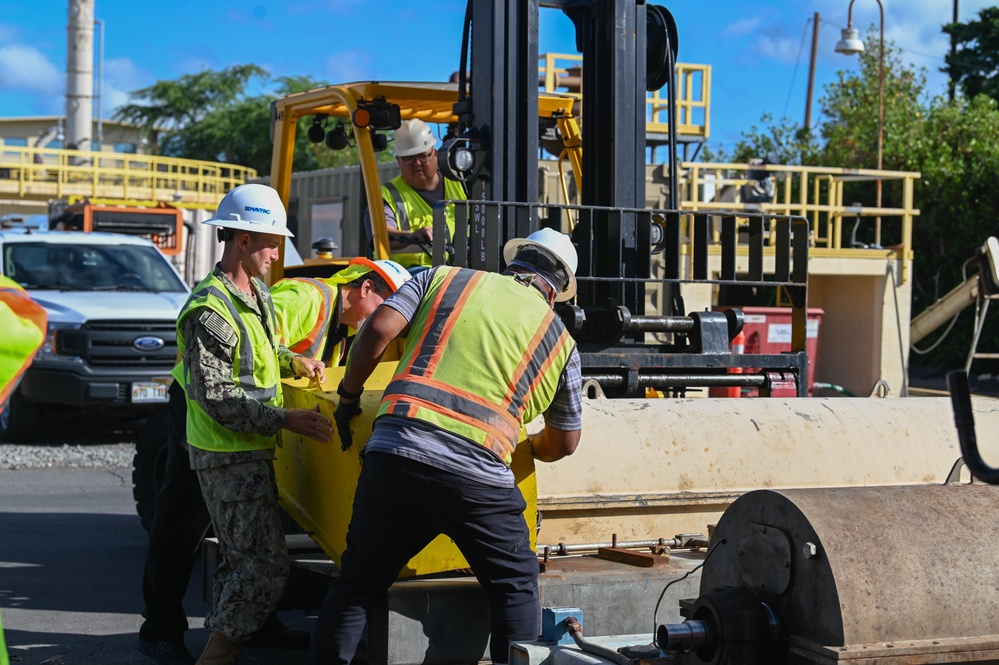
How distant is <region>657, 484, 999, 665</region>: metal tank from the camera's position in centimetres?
324

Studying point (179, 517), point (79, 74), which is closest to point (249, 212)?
point (179, 517)

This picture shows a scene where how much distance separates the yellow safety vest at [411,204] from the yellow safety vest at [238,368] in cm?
199

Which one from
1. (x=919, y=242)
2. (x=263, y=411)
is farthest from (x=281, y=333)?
(x=919, y=242)

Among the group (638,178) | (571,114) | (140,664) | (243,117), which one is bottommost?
(140,664)

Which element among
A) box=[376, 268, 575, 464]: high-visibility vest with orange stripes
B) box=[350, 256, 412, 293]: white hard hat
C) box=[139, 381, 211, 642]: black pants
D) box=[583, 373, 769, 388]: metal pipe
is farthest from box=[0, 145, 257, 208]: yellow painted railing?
box=[376, 268, 575, 464]: high-visibility vest with orange stripes

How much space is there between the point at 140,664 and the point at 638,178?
11.3 ft

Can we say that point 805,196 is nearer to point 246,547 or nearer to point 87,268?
point 87,268

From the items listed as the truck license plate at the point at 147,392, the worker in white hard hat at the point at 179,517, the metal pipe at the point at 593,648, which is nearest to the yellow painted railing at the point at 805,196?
the truck license plate at the point at 147,392

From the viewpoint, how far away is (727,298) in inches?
789

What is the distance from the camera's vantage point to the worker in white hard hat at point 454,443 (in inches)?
157

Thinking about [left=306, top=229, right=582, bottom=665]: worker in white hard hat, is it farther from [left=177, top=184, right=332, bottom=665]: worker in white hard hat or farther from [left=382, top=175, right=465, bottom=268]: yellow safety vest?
[left=382, top=175, right=465, bottom=268]: yellow safety vest

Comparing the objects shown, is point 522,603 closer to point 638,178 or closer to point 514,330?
point 514,330

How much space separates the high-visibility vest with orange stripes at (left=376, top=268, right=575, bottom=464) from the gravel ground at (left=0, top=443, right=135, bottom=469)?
8411mm

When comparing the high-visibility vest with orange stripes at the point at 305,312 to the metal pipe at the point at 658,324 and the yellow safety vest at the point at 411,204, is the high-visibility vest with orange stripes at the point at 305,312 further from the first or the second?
the metal pipe at the point at 658,324
